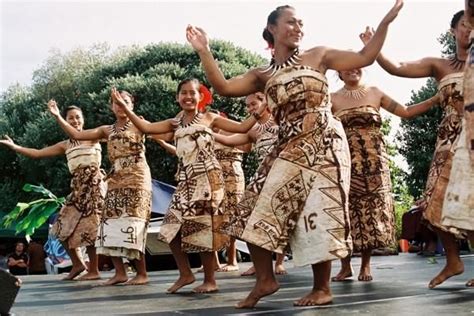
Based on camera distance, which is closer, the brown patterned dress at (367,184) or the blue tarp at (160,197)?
the brown patterned dress at (367,184)

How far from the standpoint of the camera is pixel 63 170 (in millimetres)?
19125

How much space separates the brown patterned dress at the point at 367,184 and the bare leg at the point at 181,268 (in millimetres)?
1317

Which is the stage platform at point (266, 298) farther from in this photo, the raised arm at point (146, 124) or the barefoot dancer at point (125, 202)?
the raised arm at point (146, 124)

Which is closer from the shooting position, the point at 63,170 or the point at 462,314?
the point at 462,314

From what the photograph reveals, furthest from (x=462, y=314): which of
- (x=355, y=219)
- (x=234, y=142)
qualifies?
(x=234, y=142)

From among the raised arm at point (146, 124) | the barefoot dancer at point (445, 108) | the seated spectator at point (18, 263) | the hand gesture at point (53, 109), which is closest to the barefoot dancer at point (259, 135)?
the raised arm at point (146, 124)

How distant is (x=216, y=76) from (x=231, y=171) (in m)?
3.50

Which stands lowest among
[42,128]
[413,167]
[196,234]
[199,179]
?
[196,234]

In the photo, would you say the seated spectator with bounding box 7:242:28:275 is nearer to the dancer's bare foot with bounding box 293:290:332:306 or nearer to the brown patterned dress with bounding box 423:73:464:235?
the brown patterned dress with bounding box 423:73:464:235

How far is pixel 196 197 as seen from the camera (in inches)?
206

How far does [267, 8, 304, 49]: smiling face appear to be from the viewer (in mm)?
4059

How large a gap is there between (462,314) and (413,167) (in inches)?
681

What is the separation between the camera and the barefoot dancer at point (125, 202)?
20.0 feet

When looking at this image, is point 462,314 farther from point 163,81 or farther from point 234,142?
point 163,81
